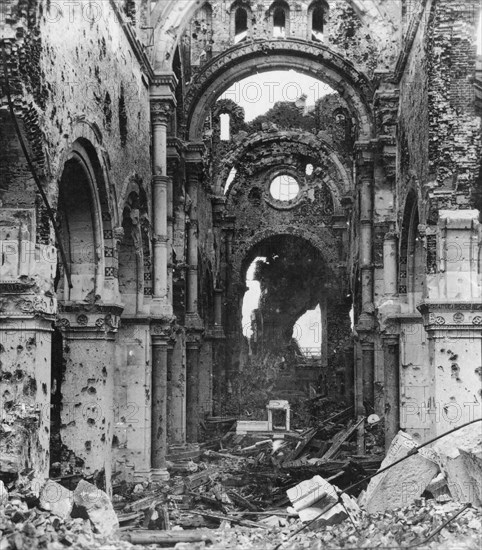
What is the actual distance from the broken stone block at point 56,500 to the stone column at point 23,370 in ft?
0.43

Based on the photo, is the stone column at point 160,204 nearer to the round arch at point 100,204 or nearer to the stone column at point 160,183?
the stone column at point 160,183

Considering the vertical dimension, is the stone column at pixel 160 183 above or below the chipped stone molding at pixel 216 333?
above

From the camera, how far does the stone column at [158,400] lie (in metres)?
14.9

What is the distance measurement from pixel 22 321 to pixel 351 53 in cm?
1442

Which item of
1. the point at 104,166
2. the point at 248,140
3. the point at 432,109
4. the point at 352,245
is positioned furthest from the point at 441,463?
the point at 248,140

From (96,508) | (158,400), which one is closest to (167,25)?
(158,400)

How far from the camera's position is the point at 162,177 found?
1528 centimetres

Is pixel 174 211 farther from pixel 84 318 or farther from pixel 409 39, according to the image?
pixel 84 318

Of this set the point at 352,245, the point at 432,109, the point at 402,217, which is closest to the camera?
the point at 432,109

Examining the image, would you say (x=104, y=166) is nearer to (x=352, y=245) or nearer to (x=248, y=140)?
(x=352, y=245)

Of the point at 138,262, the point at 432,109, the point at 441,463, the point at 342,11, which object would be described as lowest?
the point at 441,463

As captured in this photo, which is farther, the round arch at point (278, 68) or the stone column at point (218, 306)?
the stone column at point (218, 306)

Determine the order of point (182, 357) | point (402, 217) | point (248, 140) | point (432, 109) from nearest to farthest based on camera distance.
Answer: point (432, 109) < point (402, 217) < point (182, 357) < point (248, 140)

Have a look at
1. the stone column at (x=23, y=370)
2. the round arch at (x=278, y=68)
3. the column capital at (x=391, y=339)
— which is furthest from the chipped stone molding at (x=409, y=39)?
the stone column at (x=23, y=370)
